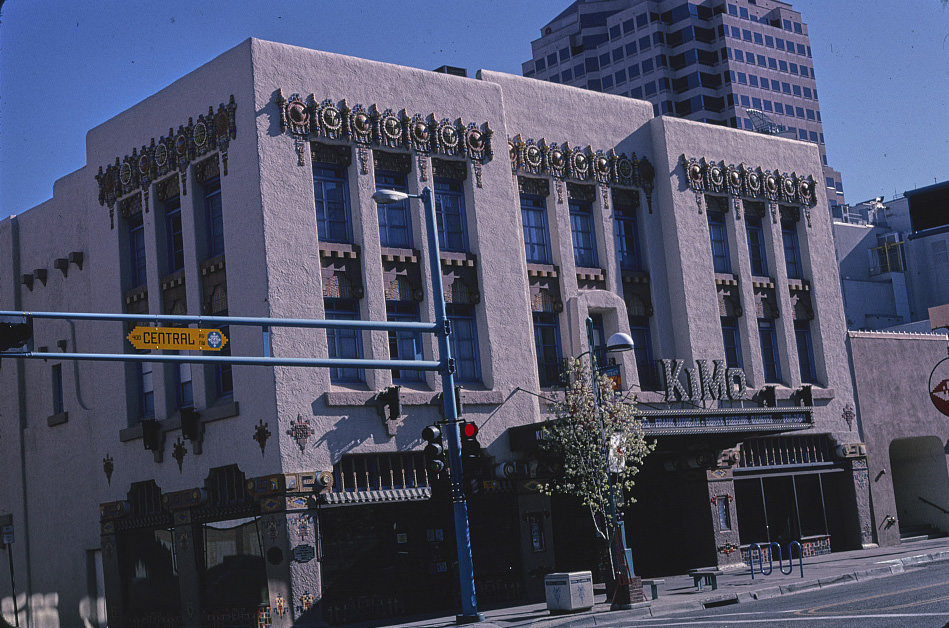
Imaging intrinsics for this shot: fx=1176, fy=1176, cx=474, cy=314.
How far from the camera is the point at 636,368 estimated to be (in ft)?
116

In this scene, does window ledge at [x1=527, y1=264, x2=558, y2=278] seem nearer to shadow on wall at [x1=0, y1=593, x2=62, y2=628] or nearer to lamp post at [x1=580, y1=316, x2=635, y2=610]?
lamp post at [x1=580, y1=316, x2=635, y2=610]

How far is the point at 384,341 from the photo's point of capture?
2977 cm

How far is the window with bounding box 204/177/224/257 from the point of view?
30.6 m

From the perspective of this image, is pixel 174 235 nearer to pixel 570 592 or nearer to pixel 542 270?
pixel 542 270

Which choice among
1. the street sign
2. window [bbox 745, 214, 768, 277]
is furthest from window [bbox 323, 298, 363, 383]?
window [bbox 745, 214, 768, 277]

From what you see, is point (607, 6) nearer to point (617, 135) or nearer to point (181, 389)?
point (617, 135)

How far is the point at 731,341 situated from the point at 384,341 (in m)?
13.6

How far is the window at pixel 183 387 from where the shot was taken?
31.2 m

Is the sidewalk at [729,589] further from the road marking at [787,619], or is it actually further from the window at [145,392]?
the window at [145,392]

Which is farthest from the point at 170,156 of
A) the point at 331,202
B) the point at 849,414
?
the point at 849,414

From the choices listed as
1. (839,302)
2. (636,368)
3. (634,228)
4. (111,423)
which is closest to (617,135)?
(634,228)

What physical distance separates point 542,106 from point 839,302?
13926mm

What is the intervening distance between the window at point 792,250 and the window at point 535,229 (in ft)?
34.4

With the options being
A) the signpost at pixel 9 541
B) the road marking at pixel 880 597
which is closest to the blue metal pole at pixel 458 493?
the road marking at pixel 880 597
